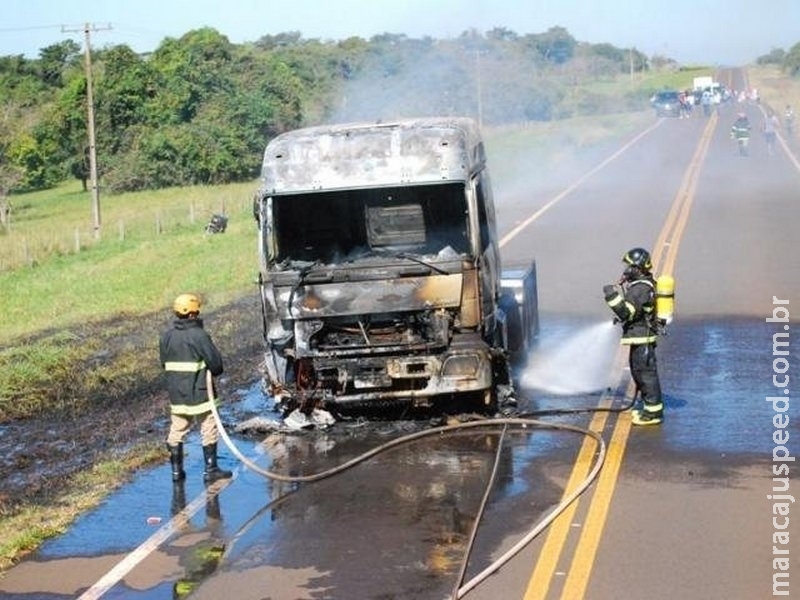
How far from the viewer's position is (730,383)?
12.7 metres

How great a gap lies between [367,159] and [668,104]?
229 feet

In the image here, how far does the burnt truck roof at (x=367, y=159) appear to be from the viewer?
1165 centimetres

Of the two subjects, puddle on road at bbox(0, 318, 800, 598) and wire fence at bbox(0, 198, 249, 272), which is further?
wire fence at bbox(0, 198, 249, 272)

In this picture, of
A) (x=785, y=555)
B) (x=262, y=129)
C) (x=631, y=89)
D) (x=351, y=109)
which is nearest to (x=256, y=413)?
(x=785, y=555)

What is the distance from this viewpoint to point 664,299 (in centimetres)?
1130

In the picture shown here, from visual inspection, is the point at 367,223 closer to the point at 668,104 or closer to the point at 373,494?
the point at 373,494

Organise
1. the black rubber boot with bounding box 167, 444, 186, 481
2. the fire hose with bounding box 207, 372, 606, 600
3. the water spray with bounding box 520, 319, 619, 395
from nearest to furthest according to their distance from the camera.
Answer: the fire hose with bounding box 207, 372, 606, 600 → the black rubber boot with bounding box 167, 444, 186, 481 → the water spray with bounding box 520, 319, 619, 395

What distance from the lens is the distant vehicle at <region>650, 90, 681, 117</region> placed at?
257 feet

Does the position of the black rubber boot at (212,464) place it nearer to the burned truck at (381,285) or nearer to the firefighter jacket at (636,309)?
the burned truck at (381,285)

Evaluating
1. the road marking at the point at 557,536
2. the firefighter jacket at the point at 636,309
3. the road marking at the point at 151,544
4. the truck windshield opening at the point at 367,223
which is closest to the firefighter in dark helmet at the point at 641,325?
the firefighter jacket at the point at 636,309

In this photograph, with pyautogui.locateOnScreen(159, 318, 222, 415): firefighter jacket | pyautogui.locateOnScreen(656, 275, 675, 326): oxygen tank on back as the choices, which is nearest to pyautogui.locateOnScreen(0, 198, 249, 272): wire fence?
pyautogui.locateOnScreen(159, 318, 222, 415): firefighter jacket

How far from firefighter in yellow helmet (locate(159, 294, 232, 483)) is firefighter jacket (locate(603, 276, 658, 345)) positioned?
3.57 m

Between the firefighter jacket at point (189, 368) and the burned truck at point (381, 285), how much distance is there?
1331 millimetres

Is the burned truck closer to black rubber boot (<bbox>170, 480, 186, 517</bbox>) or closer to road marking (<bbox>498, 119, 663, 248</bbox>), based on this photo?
black rubber boot (<bbox>170, 480, 186, 517</bbox>)
